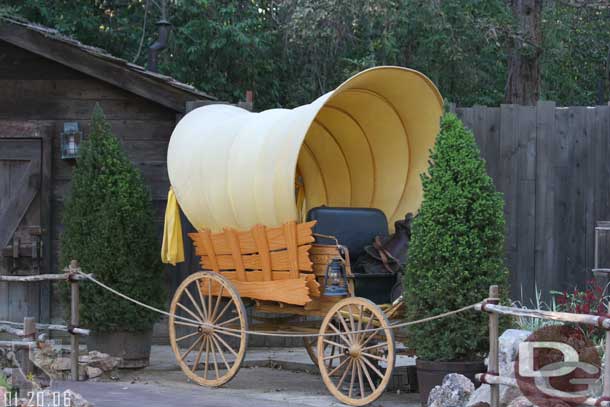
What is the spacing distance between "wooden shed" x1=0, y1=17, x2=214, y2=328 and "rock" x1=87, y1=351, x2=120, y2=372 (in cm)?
187

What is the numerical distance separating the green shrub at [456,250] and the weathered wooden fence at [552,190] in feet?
7.63

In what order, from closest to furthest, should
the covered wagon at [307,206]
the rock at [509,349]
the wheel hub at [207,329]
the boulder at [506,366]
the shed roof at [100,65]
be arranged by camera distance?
the boulder at [506,366] → the rock at [509,349] → the covered wagon at [307,206] → the wheel hub at [207,329] → the shed roof at [100,65]

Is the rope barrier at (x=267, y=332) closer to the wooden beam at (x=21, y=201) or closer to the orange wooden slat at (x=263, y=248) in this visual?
the orange wooden slat at (x=263, y=248)

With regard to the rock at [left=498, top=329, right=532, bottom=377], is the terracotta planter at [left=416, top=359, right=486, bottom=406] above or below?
below

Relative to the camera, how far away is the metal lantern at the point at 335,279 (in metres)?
8.70

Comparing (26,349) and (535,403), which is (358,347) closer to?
(535,403)

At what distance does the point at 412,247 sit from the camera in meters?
8.17

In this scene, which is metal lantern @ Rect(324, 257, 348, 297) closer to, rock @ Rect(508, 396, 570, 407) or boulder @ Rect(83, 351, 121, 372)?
rock @ Rect(508, 396, 570, 407)

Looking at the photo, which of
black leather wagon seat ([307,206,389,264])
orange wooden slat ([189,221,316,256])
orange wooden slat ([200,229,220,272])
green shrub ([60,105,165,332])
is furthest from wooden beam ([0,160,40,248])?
black leather wagon seat ([307,206,389,264])

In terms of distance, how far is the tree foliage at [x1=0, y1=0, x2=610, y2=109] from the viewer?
15914mm

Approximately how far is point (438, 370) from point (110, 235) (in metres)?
3.57

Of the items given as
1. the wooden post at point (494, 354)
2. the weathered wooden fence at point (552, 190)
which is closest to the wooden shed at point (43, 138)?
the weathered wooden fence at point (552, 190)

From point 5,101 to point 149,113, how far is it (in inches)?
60.4

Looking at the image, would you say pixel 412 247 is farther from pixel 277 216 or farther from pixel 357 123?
pixel 357 123
